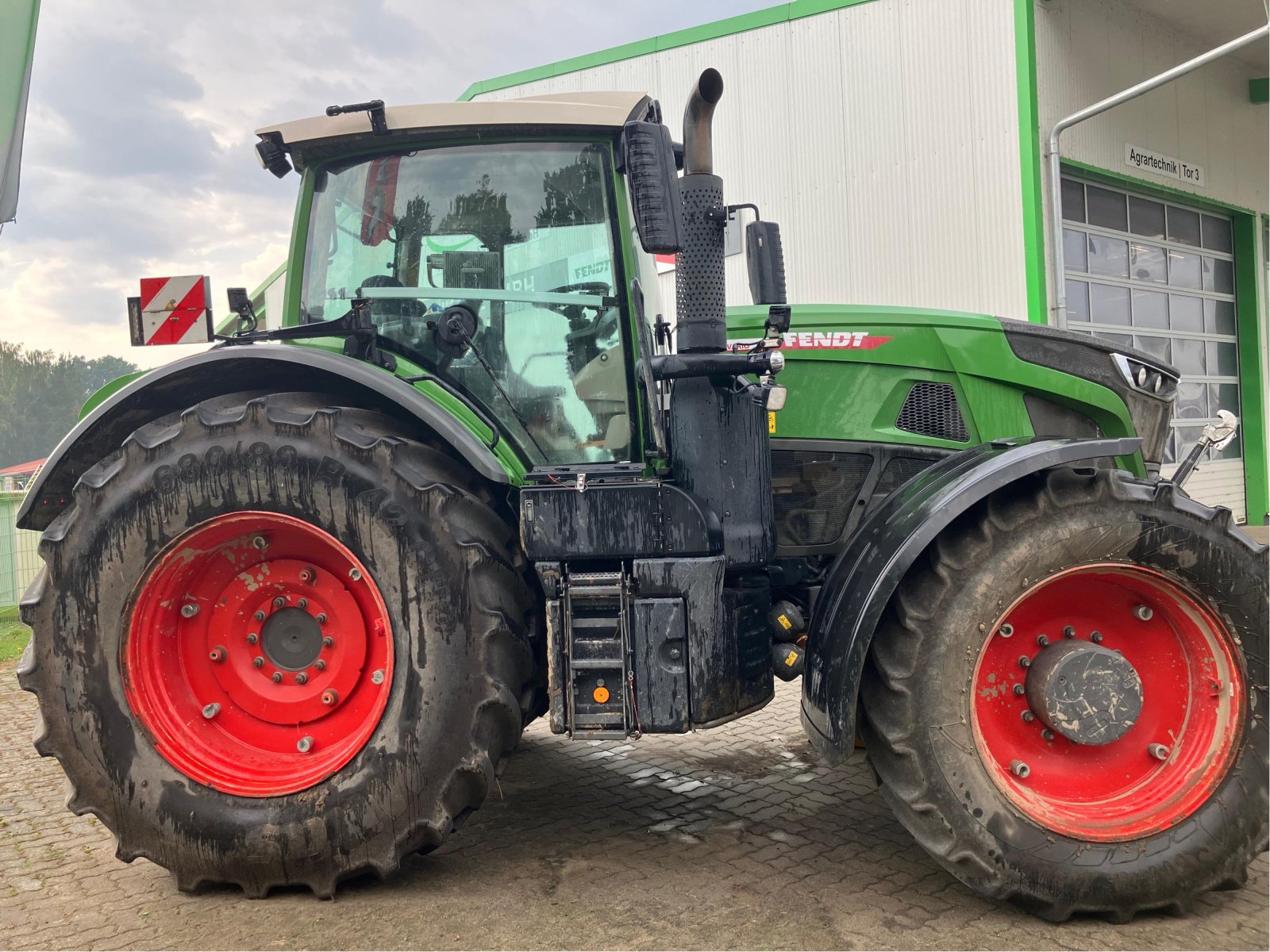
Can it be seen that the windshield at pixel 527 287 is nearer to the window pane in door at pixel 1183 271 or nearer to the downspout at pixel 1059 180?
the downspout at pixel 1059 180

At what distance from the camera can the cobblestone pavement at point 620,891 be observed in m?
2.68

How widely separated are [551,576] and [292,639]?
0.90 metres

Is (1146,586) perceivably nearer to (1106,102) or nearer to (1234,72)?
(1106,102)

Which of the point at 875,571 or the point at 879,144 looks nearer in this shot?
the point at 875,571

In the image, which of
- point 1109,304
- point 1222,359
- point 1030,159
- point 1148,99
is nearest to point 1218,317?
point 1222,359

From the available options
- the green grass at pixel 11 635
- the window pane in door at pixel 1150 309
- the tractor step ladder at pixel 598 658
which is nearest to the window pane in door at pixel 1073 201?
the window pane in door at pixel 1150 309

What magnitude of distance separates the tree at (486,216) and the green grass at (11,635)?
5.26m

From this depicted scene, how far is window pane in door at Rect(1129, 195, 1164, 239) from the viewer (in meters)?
12.5

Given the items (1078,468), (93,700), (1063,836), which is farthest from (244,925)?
(1078,468)

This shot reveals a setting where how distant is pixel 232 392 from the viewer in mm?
3385

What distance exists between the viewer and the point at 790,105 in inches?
459

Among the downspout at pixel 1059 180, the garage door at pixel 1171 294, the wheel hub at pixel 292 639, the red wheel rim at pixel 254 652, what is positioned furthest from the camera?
the garage door at pixel 1171 294

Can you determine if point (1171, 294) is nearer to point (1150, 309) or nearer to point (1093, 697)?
point (1150, 309)

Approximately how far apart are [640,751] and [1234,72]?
14.0 m
